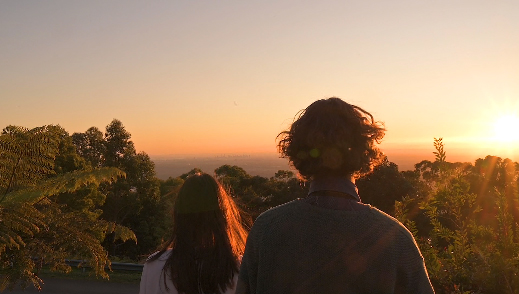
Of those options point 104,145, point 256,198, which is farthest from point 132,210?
point 256,198

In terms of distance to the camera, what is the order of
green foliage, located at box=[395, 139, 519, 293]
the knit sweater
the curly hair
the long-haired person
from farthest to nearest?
1. green foliage, located at box=[395, 139, 519, 293]
2. the long-haired person
3. the curly hair
4. the knit sweater

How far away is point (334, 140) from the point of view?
1.57 meters

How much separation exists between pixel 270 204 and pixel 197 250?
74.8ft

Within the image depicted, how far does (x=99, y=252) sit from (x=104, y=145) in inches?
933

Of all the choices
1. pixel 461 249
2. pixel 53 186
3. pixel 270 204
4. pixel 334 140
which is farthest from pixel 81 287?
pixel 334 140

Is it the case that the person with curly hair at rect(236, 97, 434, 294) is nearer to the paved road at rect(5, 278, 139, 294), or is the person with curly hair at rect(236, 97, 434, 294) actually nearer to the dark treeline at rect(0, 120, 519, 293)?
the dark treeline at rect(0, 120, 519, 293)

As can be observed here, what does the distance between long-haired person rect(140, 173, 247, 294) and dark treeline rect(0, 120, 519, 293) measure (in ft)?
0.96

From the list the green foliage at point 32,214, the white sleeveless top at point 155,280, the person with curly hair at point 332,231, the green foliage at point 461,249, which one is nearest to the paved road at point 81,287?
the green foliage at point 32,214

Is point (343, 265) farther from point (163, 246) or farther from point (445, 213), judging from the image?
point (445, 213)

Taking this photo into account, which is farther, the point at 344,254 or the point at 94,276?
the point at 94,276

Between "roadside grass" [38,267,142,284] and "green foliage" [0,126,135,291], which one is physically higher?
"green foliage" [0,126,135,291]

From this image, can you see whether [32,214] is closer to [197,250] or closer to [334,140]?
[197,250]

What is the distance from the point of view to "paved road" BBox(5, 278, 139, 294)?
41.9 ft

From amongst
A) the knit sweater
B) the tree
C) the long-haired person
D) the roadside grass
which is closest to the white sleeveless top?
the long-haired person
